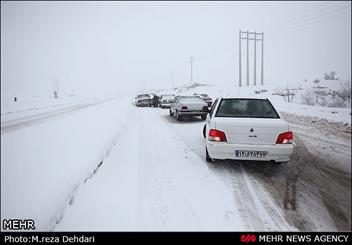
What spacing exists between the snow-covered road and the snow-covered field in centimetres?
2

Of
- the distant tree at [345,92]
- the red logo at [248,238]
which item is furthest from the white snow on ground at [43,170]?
the distant tree at [345,92]

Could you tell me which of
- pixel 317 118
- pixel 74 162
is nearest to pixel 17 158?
pixel 74 162

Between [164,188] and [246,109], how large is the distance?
2890 mm

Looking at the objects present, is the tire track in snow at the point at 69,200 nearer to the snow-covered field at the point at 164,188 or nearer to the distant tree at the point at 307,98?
the snow-covered field at the point at 164,188

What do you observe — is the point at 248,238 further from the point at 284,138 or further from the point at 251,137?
the point at 284,138

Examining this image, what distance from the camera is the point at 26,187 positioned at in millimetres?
4773

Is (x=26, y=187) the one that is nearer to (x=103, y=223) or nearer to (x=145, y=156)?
(x=103, y=223)

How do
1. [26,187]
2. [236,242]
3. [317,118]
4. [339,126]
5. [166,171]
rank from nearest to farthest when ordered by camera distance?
[236,242], [26,187], [166,171], [339,126], [317,118]

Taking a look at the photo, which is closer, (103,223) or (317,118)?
(103,223)

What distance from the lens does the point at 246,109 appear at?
607 cm

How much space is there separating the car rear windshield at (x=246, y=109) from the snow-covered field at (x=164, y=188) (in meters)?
1.25

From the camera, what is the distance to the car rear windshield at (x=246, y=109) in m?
5.86

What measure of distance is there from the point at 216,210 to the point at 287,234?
102 centimetres

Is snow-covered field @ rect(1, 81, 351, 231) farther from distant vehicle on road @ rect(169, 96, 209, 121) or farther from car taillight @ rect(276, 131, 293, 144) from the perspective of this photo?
distant vehicle on road @ rect(169, 96, 209, 121)
